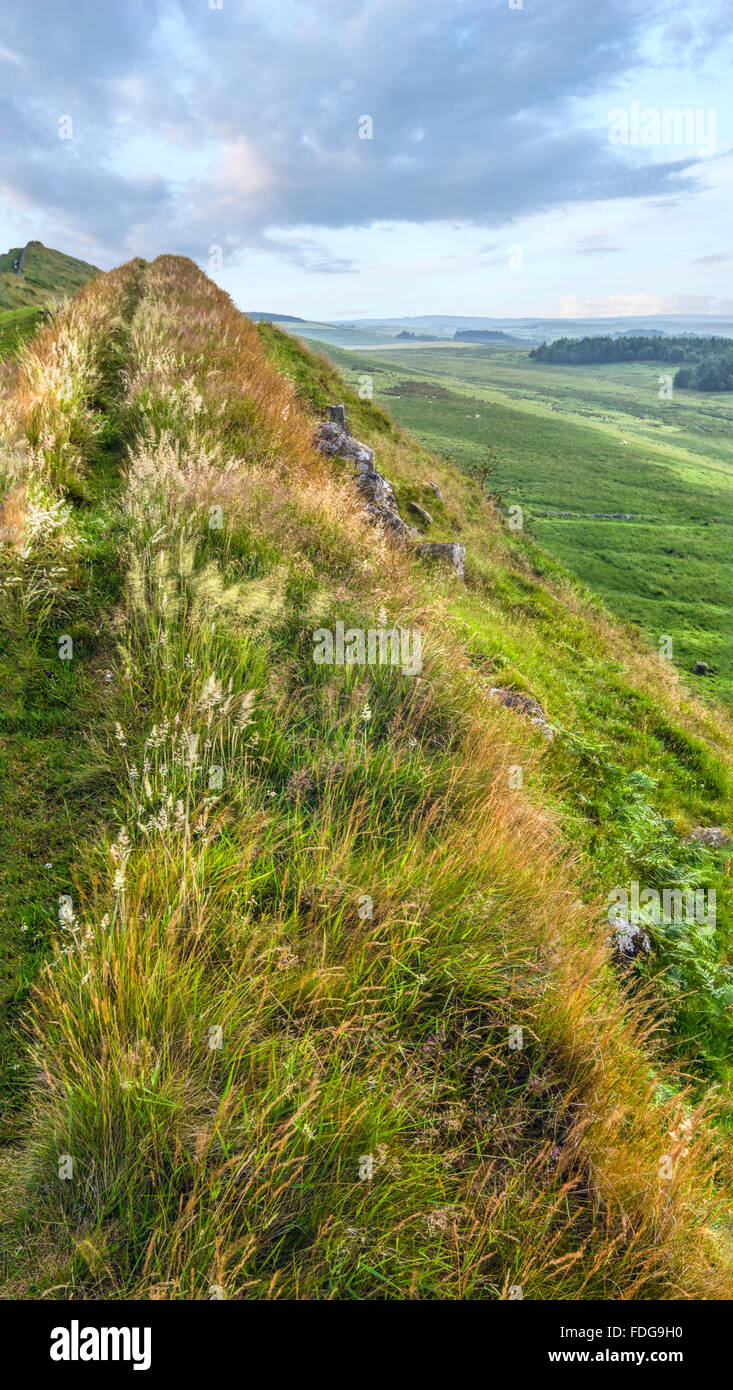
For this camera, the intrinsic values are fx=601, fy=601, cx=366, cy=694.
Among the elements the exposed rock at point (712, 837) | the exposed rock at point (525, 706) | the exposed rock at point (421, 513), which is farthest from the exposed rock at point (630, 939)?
the exposed rock at point (421, 513)

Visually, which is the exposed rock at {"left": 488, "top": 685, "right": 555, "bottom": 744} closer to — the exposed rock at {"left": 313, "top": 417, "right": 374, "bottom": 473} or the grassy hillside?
the grassy hillside

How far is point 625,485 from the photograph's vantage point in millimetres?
74188

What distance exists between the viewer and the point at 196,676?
157 inches

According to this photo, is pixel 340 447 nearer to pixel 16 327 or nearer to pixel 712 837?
pixel 712 837

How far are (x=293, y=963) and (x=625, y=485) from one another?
83.1 m

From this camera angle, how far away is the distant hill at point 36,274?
4262 cm

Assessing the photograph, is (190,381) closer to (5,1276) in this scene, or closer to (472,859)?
(472,859)

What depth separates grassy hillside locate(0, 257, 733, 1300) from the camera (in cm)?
192

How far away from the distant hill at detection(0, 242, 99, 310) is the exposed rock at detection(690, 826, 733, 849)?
47648 mm

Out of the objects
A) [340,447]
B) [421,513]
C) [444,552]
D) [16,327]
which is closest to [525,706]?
[444,552]

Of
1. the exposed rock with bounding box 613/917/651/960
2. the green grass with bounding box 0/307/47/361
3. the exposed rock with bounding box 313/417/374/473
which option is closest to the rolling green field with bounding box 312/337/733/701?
the exposed rock with bounding box 313/417/374/473

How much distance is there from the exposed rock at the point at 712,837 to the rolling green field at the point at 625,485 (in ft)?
64.4

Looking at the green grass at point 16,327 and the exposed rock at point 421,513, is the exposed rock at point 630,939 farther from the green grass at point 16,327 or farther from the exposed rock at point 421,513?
the green grass at point 16,327

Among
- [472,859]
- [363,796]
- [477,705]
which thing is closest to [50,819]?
[363,796]
